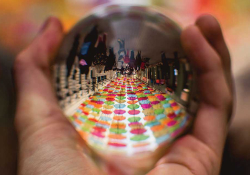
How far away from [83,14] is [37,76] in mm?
251

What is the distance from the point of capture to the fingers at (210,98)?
325mm

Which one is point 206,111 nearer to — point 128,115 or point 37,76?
point 128,115

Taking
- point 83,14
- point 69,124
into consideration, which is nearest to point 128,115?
point 69,124

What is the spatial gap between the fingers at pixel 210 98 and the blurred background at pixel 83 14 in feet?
0.70

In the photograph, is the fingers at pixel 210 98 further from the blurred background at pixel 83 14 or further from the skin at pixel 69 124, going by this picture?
the blurred background at pixel 83 14

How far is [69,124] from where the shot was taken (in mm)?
341

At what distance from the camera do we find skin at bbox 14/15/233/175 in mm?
285

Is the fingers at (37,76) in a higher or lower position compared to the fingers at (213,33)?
lower

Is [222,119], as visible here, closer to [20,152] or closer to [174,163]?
[174,163]

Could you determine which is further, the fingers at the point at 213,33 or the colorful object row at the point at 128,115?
the fingers at the point at 213,33

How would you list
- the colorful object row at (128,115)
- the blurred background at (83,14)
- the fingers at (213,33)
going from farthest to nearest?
the blurred background at (83,14) → the fingers at (213,33) → the colorful object row at (128,115)

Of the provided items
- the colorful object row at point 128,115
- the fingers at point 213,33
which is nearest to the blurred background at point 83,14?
the fingers at point 213,33

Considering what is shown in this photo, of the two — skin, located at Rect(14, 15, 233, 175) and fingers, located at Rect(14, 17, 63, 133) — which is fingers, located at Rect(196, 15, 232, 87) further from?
fingers, located at Rect(14, 17, 63, 133)

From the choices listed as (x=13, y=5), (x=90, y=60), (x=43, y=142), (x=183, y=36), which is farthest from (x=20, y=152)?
(x=13, y=5)
